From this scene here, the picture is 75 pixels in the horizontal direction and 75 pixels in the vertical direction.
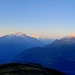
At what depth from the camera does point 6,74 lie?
36.1 meters

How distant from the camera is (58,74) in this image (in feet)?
131

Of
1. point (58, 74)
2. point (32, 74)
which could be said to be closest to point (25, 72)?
point (32, 74)

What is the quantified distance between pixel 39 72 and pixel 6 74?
17.6ft

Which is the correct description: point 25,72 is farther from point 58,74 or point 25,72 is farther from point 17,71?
point 58,74

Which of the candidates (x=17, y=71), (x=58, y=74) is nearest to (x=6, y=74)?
(x=17, y=71)

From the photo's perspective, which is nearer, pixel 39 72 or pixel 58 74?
pixel 39 72

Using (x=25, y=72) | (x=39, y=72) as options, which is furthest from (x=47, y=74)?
(x=25, y=72)

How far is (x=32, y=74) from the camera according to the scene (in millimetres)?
36438

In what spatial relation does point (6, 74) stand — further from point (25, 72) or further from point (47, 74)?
point (47, 74)

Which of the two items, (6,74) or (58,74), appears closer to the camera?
(6,74)

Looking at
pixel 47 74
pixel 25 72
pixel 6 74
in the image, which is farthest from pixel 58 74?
pixel 6 74

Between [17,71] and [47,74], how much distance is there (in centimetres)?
501

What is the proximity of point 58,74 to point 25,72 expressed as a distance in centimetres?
619

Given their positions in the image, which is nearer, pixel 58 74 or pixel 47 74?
pixel 47 74
